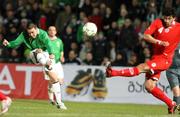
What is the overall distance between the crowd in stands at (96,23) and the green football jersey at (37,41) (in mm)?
6322

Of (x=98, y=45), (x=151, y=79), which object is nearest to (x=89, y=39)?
(x=98, y=45)

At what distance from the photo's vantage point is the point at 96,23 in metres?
23.3

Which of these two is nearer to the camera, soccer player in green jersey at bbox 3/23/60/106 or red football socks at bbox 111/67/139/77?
red football socks at bbox 111/67/139/77

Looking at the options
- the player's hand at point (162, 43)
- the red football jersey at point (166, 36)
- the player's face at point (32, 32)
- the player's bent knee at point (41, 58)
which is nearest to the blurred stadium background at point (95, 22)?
the player's face at point (32, 32)

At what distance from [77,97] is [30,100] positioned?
1.55m

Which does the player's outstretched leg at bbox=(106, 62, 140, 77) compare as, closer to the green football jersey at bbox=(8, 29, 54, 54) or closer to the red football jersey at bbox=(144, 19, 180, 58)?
the red football jersey at bbox=(144, 19, 180, 58)

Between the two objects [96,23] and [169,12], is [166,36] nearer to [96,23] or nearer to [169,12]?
[169,12]

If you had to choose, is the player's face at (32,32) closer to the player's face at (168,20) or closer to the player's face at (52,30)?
the player's face at (52,30)

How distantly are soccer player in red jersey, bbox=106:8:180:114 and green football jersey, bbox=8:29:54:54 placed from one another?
2.01 metres

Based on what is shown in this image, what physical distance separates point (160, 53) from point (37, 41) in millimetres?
2986

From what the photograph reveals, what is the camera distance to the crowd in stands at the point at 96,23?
73.6 feet

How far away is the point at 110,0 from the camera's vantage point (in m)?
23.8

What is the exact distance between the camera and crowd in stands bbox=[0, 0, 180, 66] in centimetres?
2244

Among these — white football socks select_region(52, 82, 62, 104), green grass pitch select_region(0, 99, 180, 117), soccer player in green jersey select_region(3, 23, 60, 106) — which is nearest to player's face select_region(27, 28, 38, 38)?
soccer player in green jersey select_region(3, 23, 60, 106)
